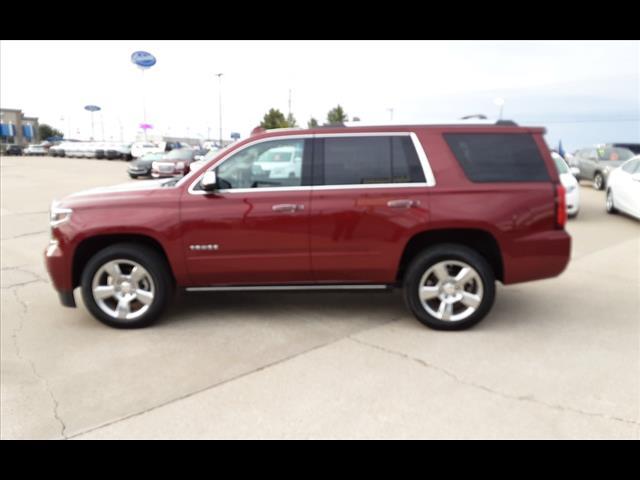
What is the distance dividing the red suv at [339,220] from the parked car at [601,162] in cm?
1326

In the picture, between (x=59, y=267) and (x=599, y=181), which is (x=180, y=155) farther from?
(x=59, y=267)

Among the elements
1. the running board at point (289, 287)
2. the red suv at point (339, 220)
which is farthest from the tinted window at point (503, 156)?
the running board at point (289, 287)

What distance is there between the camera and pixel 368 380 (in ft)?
11.0

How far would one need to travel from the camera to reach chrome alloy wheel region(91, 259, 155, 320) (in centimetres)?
422

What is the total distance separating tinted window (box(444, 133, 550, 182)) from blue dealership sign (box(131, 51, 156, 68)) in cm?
4096

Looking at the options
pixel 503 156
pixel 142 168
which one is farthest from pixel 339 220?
pixel 142 168

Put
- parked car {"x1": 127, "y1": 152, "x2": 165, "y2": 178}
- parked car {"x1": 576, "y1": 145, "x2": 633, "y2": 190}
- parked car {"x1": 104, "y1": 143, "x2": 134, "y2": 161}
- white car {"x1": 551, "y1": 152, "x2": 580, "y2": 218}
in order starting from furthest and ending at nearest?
parked car {"x1": 104, "y1": 143, "x2": 134, "y2": 161}, parked car {"x1": 127, "y1": 152, "x2": 165, "y2": 178}, parked car {"x1": 576, "y1": 145, "x2": 633, "y2": 190}, white car {"x1": 551, "y1": 152, "x2": 580, "y2": 218}

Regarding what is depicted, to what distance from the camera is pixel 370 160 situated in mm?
4191

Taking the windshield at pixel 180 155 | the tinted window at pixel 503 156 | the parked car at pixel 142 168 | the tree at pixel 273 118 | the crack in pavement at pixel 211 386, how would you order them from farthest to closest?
the tree at pixel 273 118 → the parked car at pixel 142 168 → the windshield at pixel 180 155 → the tinted window at pixel 503 156 → the crack in pavement at pixel 211 386

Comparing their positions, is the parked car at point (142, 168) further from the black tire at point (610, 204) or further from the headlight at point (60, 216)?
the headlight at point (60, 216)

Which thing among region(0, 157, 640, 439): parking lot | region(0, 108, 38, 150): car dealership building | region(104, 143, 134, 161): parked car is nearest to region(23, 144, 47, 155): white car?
region(104, 143, 134, 161): parked car

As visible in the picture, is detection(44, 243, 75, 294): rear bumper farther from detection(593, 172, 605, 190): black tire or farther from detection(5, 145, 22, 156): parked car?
detection(5, 145, 22, 156): parked car

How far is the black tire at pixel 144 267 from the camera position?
4184 mm

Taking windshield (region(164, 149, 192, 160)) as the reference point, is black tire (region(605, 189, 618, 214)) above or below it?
below
